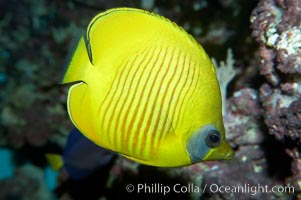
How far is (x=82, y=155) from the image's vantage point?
111 inches

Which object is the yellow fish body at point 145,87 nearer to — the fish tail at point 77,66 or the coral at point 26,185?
the fish tail at point 77,66

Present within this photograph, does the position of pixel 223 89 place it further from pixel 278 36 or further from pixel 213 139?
pixel 213 139

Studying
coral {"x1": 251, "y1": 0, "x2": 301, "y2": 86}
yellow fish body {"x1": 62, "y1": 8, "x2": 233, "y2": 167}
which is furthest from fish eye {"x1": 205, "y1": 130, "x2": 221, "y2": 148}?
coral {"x1": 251, "y1": 0, "x2": 301, "y2": 86}

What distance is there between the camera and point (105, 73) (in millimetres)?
1203

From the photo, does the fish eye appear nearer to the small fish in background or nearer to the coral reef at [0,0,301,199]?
the coral reef at [0,0,301,199]

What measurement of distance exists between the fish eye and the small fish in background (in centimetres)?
155

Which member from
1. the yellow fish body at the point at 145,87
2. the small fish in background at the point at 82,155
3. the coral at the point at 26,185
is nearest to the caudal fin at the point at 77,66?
the yellow fish body at the point at 145,87

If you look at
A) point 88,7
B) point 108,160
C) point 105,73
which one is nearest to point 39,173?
point 108,160

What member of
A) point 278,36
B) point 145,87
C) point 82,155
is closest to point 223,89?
point 278,36

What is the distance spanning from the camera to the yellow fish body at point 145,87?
1174 millimetres

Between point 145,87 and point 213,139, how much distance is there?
296mm

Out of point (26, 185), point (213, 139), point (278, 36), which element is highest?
point (278, 36)

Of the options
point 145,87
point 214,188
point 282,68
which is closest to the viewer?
point 145,87

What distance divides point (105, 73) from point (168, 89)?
0.72 feet
